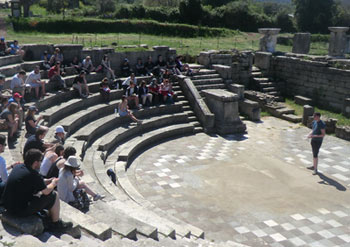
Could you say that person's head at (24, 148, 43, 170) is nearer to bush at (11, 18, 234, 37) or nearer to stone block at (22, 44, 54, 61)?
stone block at (22, 44, 54, 61)

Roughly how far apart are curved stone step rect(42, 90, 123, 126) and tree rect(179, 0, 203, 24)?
2438cm

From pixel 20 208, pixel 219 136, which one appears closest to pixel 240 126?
pixel 219 136

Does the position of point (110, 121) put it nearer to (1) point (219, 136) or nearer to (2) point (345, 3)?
(1) point (219, 136)

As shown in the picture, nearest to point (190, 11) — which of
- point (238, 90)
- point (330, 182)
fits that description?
point (238, 90)

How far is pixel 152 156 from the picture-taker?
43.7 feet

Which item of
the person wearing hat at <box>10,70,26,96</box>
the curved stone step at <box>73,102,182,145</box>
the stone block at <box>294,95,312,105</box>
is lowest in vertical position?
the curved stone step at <box>73,102,182,145</box>

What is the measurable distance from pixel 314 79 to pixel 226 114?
6445 mm

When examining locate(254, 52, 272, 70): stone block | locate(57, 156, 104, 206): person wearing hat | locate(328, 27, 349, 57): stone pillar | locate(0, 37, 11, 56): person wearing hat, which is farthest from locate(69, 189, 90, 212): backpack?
locate(328, 27, 349, 57): stone pillar

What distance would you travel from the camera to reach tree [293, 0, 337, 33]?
4588 cm

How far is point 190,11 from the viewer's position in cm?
A: 3900

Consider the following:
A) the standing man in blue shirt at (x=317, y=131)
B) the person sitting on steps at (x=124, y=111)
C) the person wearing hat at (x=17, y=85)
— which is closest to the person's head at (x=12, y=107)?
the person wearing hat at (x=17, y=85)

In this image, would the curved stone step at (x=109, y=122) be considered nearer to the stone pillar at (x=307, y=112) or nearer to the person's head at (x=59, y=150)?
the person's head at (x=59, y=150)

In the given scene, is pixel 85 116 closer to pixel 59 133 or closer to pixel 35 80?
pixel 35 80

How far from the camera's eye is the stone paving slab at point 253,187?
8984 millimetres
